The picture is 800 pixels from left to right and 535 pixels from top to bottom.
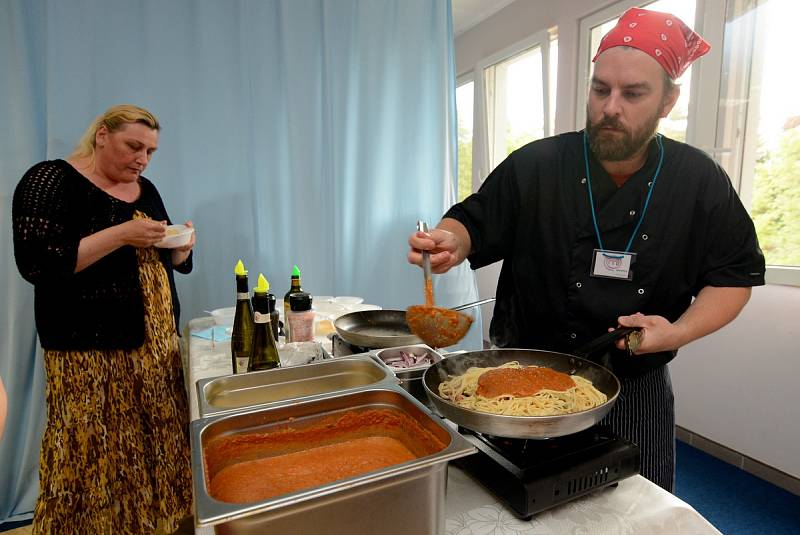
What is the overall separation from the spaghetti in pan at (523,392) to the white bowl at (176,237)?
124 centimetres

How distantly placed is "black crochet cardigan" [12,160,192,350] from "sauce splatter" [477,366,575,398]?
1375 mm

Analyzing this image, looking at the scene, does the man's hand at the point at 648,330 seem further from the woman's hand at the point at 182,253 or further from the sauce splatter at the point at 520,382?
the woman's hand at the point at 182,253

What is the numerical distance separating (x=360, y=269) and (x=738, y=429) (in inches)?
86.9

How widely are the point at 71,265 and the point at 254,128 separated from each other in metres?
1.28

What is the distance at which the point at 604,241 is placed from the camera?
1.22 meters

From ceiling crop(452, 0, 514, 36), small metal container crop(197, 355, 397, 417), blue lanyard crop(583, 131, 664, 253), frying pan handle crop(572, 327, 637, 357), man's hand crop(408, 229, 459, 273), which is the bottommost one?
small metal container crop(197, 355, 397, 417)

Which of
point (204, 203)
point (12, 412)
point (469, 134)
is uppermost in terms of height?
point (469, 134)

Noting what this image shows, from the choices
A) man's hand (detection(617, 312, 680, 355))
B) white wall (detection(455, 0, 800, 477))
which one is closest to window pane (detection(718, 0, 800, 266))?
white wall (detection(455, 0, 800, 477))

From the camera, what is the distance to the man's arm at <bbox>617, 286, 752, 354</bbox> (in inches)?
37.4

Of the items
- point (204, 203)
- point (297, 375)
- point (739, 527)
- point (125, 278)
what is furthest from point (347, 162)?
point (739, 527)

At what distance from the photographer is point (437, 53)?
2.95 metres

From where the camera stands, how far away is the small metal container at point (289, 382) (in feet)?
2.97

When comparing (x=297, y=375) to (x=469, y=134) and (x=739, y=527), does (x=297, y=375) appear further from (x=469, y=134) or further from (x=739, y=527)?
(x=469, y=134)

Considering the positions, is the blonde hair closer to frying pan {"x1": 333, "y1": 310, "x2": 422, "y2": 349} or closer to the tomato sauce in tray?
frying pan {"x1": 333, "y1": 310, "x2": 422, "y2": 349}
